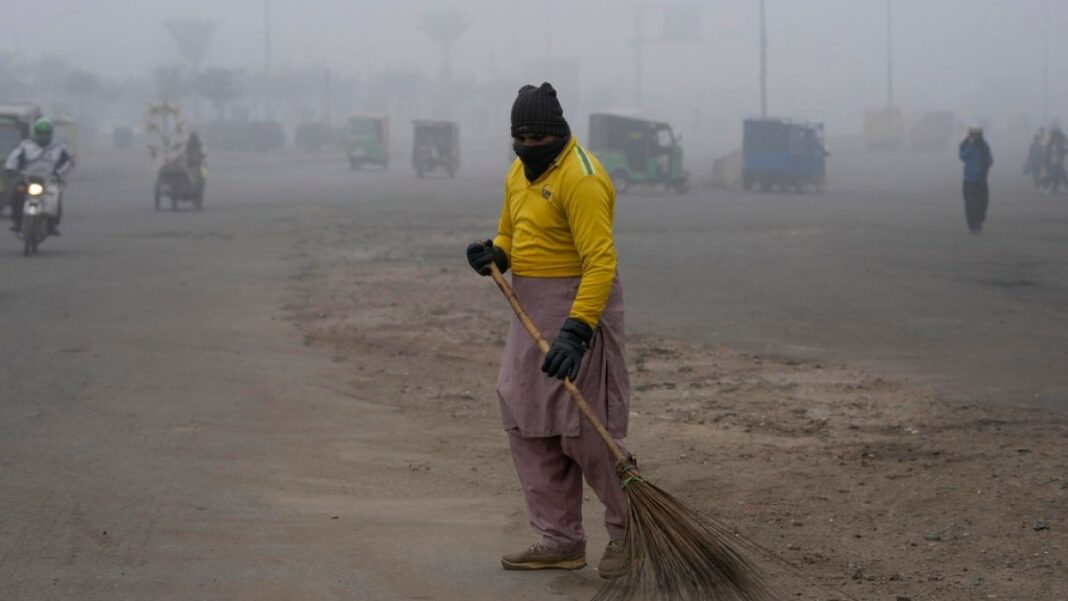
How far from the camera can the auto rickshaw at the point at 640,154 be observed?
137 feet

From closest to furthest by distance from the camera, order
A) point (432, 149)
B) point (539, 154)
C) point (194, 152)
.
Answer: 1. point (539, 154)
2. point (194, 152)
3. point (432, 149)

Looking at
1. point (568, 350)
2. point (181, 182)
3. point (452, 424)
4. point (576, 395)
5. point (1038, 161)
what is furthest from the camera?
point (1038, 161)

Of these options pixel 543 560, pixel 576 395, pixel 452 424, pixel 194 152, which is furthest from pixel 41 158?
pixel 576 395

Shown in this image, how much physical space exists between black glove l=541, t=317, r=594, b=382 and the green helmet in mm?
14254

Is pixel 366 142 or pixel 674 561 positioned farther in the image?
pixel 366 142

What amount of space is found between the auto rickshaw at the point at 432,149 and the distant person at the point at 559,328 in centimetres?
4825

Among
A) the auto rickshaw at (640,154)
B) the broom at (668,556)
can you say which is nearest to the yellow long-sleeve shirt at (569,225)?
the broom at (668,556)

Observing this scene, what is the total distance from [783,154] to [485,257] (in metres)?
38.5

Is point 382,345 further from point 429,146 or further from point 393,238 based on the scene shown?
point 429,146

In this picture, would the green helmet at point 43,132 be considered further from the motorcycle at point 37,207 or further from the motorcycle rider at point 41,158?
the motorcycle at point 37,207

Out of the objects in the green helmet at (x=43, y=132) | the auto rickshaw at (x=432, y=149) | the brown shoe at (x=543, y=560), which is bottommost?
the brown shoe at (x=543, y=560)

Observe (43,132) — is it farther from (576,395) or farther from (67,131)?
(67,131)

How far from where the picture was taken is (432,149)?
5366cm

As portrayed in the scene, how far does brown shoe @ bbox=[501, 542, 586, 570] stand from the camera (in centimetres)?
515
